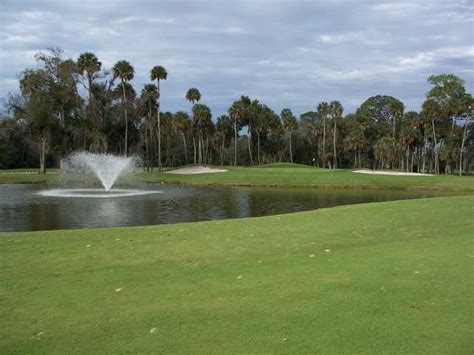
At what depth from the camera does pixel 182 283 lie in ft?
26.0

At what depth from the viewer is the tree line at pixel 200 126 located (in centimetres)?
6825

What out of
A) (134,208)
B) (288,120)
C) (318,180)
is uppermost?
(288,120)

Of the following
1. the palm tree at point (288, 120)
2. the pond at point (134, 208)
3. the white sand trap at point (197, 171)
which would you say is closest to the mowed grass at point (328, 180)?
the white sand trap at point (197, 171)

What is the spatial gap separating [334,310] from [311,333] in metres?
0.82

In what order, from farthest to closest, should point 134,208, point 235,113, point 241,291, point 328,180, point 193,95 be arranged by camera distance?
1. point 235,113
2. point 193,95
3. point 328,180
4. point 134,208
5. point 241,291

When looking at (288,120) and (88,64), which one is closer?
(88,64)

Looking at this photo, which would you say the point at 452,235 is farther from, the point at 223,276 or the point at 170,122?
the point at 170,122

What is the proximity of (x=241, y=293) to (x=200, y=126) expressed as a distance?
286ft

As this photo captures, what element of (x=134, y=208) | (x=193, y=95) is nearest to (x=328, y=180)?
(x=134, y=208)

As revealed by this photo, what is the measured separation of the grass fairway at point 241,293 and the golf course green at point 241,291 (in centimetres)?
2

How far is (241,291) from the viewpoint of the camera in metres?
7.23

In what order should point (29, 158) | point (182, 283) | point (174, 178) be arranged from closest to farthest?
point (182, 283) → point (174, 178) → point (29, 158)

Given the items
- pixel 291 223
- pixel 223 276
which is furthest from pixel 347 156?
pixel 223 276

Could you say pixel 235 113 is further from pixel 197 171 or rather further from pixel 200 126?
pixel 197 171
